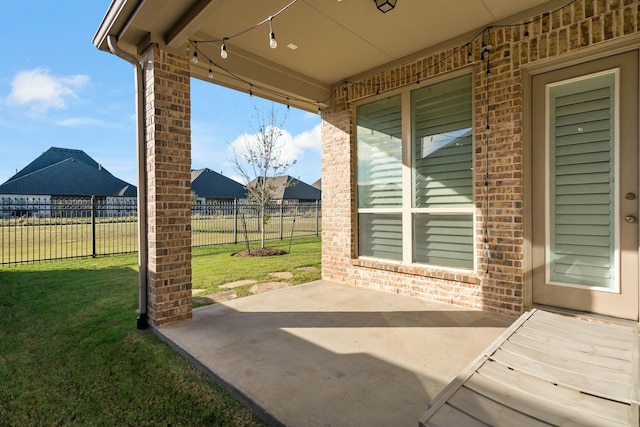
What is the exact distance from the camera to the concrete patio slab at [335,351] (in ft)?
5.79

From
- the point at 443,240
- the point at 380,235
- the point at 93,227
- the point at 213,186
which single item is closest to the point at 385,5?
the point at 443,240

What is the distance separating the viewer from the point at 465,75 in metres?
3.50

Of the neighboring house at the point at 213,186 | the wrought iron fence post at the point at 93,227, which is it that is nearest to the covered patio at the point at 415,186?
the wrought iron fence post at the point at 93,227

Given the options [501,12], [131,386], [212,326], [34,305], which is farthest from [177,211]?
[501,12]

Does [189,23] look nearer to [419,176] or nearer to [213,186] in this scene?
[419,176]

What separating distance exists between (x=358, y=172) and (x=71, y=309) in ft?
13.0

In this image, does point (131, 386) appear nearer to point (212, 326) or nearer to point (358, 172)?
point (212, 326)

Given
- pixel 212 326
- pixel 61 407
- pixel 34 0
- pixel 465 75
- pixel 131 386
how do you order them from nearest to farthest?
pixel 61 407, pixel 131 386, pixel 212 326, pixel 465 75, pixel 34 0

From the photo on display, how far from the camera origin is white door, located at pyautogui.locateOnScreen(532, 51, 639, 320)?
2.60m

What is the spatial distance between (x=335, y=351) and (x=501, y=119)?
271 cm

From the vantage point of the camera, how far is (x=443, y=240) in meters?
3.73

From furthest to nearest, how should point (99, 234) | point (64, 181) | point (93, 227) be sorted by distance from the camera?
point (64, 181), point (99, 234), point (93, 227)

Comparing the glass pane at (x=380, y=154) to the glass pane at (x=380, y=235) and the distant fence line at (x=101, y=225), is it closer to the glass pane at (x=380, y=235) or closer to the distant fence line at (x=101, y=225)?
the glass pane at (x=380, y=235)

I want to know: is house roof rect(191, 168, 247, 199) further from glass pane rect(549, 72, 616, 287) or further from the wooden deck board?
the wooden deck board
